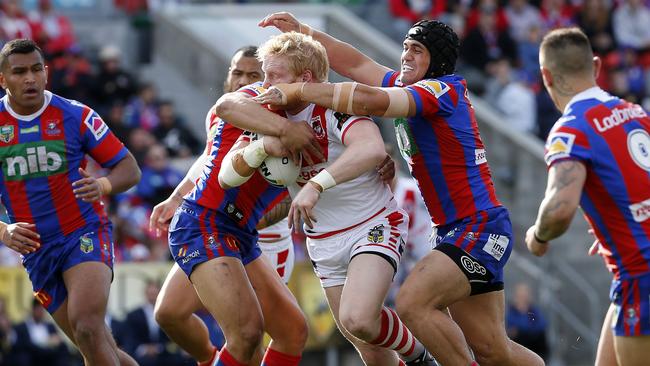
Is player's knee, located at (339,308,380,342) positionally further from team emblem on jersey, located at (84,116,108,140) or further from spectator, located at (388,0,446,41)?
spectator, located at (388,0,446,41)

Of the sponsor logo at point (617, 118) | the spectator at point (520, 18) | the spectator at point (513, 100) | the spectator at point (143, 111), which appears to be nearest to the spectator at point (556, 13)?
the spectator at point (520, 18)

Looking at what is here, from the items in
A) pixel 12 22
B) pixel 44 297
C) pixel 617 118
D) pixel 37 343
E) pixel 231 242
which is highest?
pixel 617 118

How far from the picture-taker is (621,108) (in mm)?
6848

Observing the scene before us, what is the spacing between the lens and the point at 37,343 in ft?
45.3

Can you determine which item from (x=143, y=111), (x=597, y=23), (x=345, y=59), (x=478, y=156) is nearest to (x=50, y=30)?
(x=143, y=111)

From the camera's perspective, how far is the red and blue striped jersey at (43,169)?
8.90 metres

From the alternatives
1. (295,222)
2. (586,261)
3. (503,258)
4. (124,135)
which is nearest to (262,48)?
(295,222)

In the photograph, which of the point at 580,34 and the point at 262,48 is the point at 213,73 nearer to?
the point at 262,48

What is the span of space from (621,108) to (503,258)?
1.54 m

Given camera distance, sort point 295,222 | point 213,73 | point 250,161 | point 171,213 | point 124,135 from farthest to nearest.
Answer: point 213,73 → point 124,135 → point 171,213 → point 250,161 → point 295,222

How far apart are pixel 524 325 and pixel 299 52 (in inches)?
336

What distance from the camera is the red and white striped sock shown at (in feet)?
25.9

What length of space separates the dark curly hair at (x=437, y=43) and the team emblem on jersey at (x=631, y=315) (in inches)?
86.8

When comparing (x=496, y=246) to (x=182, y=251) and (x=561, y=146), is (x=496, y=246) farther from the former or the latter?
(x=182, y=251)
